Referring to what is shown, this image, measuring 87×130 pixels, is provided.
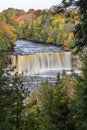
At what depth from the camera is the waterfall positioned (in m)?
67.4

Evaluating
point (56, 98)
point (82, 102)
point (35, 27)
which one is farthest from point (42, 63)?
point (82, 102)

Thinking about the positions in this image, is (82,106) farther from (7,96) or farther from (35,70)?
(35,70)

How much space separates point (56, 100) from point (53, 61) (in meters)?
52.4

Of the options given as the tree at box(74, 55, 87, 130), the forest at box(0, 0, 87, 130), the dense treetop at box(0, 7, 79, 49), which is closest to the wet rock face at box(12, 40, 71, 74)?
the dense treetop at box(0, 7, 79, 49)

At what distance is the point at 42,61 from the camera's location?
234ft

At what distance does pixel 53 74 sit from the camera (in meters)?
64.4

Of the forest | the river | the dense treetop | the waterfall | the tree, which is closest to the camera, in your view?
the forest

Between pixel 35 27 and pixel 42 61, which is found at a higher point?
pixel 42 61

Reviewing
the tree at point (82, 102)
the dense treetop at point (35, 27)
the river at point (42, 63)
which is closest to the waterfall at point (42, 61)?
the river at point (42, 63)

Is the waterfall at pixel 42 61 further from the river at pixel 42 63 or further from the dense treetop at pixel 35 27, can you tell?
the dense treetop at pixel 35 27

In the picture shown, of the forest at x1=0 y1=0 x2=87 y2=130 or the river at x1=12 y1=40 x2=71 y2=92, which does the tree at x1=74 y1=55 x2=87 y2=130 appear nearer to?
the forest at x1=0 y1=0 x2=87 y2=130

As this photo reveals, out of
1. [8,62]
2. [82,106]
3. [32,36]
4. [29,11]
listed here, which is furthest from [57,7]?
[29,11]

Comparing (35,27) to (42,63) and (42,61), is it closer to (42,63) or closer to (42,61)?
(42,61)

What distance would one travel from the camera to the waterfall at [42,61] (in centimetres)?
6738
